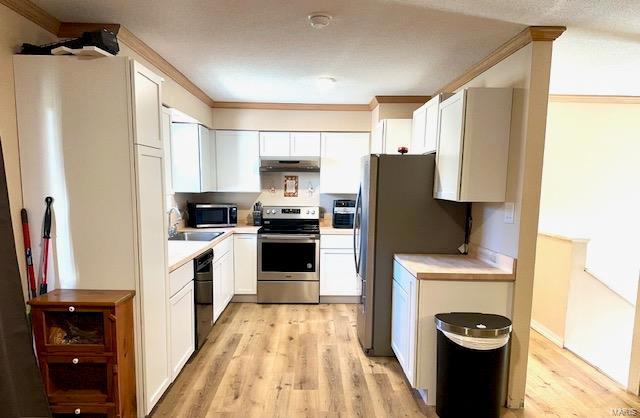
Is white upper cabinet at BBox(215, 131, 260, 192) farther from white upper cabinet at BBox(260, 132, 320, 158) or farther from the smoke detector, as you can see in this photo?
the smoke detector

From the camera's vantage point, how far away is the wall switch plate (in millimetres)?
2147

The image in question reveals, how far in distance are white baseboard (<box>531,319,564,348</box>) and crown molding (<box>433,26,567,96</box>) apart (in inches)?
97.3

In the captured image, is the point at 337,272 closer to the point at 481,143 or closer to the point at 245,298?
the point at 245,298

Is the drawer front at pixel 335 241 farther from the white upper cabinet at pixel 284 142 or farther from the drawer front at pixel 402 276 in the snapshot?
the drawer front at pixel 402 276

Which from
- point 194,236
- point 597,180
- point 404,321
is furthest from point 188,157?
point 597,180

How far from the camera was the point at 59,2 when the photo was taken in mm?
1768

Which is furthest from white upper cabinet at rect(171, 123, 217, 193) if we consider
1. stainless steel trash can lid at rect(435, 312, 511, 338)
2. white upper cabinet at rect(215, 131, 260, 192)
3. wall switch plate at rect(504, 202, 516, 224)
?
wall switch plate at rect(504, 202, 516, 224)

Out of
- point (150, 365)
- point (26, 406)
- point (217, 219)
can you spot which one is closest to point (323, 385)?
point (150, 365)

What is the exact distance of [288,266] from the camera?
396cm

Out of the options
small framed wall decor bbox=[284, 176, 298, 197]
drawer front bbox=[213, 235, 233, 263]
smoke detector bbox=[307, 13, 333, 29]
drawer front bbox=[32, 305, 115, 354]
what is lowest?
drawer front bbox=[32, 305, 115, 354]

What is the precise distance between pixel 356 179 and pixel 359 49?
2.01 m

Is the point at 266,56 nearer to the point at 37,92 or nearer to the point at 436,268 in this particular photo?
the point at 37,92

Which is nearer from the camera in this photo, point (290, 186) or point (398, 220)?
point (398, 220)

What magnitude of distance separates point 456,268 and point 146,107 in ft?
7.15
